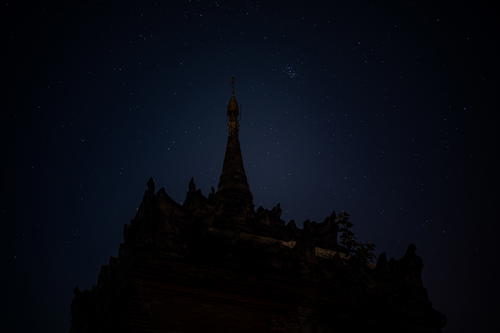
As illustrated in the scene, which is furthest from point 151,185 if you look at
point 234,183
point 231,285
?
point 234,183

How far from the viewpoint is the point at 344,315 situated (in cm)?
1235

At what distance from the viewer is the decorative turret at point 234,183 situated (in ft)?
59.6

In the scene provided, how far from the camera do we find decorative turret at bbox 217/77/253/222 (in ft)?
59.6

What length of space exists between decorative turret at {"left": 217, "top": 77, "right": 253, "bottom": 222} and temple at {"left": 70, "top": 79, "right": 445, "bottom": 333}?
3640mm

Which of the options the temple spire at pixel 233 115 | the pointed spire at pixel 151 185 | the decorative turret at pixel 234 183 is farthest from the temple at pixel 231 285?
the temple spire at pixel 233 115

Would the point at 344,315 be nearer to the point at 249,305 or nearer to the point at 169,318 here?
the point at 249,305

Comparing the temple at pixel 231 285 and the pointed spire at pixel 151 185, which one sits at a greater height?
the pointed spire at pixel 151 185

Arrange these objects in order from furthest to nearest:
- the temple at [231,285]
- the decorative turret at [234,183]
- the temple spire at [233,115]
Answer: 1. the temple spire at [233,115]
2. the decorative turret at [234,183]
3. the temple at [231,285]

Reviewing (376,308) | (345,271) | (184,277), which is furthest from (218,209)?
(376,308)

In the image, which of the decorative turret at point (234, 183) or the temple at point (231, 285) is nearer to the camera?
the temple at point (231, 285)

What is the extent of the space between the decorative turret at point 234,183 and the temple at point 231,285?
364cm

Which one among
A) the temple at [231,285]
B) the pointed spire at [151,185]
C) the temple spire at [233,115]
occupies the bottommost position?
the temple at [231,285]

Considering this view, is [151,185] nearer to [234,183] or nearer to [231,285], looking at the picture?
[231,285]

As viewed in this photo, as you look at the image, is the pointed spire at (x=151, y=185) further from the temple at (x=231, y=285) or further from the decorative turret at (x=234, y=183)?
the decorative turret at (x=234, y=183)
